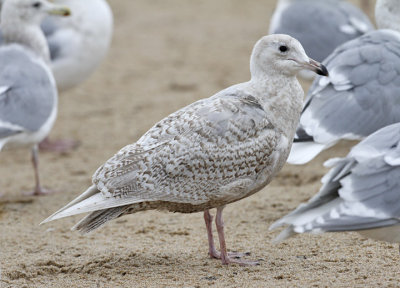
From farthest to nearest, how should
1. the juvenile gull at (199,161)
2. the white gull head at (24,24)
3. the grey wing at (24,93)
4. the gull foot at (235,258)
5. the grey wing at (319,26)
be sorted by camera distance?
the grey wing at (319,26) < the white gull head at (24,24) < the grey wing at (24,93) < the gull foot at (235,258) < the juvenile gull at (199,161)

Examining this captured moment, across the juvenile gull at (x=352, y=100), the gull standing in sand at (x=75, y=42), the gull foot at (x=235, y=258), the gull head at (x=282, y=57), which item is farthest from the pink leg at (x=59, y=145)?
the gull head at (x=282, y=57)

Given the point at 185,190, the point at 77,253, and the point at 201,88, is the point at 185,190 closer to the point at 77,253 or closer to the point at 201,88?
the point at 77,253

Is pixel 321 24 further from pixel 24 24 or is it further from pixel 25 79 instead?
pixel 25 79

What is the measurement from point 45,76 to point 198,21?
6.72 meters

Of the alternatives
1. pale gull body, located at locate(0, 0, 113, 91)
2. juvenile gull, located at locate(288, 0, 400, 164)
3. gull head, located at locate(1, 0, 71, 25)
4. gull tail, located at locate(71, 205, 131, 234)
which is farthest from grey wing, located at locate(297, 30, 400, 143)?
pale gull body, located at locate(0, 0, 113, 91)

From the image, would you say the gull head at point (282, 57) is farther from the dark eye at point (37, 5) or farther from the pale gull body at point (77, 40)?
the pale gull body at point (77, 40)

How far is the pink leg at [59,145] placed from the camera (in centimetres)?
768

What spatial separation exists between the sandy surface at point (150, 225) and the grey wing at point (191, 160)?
0.46 meters

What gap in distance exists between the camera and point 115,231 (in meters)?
5.11

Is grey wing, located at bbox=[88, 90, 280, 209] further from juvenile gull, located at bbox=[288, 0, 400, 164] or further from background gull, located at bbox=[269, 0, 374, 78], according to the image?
background gull, located at bbox=[269, 0, 374, 78]

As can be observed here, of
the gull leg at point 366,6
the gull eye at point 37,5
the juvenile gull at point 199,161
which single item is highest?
the juvenile gull at point 199,161

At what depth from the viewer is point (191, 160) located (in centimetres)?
398

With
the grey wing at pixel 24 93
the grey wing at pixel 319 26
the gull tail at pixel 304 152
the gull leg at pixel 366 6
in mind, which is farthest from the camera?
the gull leg at pixel 366 6

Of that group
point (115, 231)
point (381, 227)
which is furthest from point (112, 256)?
point (381, 227)
